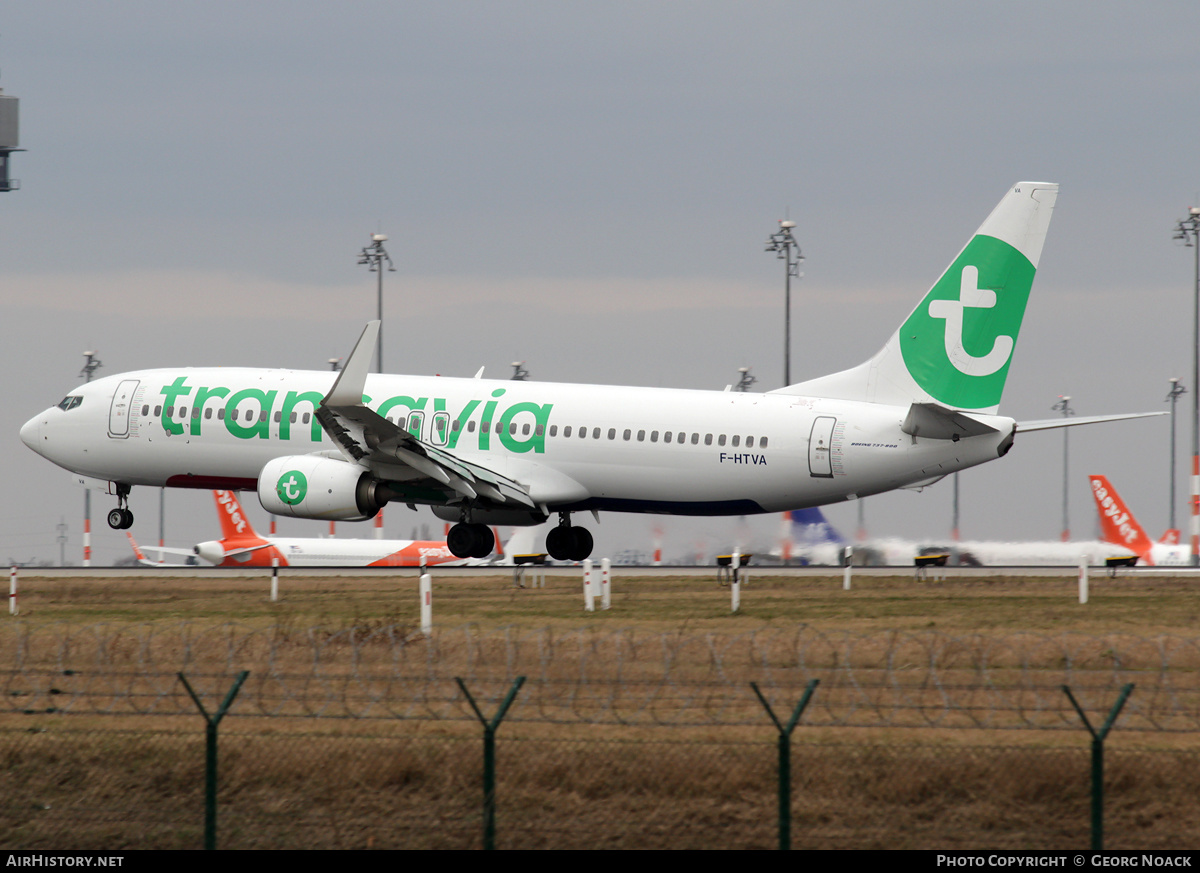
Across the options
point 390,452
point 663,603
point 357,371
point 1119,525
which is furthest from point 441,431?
point 1119,525

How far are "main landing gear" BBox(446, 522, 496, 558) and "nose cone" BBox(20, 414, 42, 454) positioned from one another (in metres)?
14.0

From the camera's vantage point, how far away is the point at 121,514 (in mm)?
45875

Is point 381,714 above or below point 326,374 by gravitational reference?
below

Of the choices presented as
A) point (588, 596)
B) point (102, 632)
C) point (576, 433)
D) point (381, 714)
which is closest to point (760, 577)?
point (576, 433)

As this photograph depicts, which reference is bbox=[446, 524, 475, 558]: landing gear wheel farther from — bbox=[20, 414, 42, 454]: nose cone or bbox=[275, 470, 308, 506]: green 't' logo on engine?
bbox=[20, 414, 42, 454]: nose cone

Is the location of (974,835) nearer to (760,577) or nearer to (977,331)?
(977,331)

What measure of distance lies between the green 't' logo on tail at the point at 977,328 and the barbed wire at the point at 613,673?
12.1 meters

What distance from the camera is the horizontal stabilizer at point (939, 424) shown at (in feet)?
120

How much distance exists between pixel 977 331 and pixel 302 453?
731 inches

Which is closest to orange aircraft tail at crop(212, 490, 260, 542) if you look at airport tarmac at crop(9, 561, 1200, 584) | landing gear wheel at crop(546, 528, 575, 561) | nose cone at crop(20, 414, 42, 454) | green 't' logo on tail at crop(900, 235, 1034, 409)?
airport tarmac at crop(9, 561, 1200, 584)

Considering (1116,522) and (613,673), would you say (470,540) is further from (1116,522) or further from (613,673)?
(1116,522)

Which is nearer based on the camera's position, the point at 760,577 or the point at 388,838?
the point at 388,838

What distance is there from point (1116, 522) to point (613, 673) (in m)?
49.0
